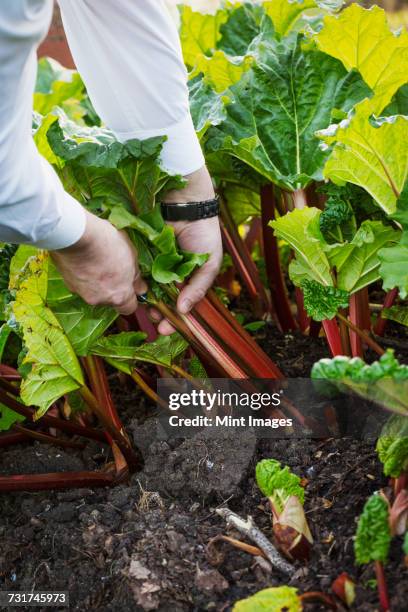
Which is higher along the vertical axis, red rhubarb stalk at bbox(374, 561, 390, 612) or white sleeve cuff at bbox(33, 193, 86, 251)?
white sleeve cuff at bbox(33, 193, 86, 251)

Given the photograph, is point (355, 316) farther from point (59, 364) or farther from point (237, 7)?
point (237, 7)

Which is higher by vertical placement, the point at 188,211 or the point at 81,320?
the point at 188,211

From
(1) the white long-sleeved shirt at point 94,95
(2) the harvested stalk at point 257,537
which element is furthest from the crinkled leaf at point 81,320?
(2) the harvested stalk at point 257,537

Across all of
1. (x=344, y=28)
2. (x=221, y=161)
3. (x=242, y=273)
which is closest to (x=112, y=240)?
(x=221, y=161)

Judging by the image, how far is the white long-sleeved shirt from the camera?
1185 millimetres

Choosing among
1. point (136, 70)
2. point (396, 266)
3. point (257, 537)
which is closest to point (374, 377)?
point (396, 266)

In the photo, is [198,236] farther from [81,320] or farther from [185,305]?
[81,320]

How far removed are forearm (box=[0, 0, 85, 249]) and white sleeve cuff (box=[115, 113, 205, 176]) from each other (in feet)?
1.07

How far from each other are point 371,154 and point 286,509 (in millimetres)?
701

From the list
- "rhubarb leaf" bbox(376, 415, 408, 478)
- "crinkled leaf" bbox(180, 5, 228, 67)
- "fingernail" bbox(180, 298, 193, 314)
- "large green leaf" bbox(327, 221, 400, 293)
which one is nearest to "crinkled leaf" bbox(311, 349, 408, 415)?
"rhubarb leaf" bbox(376, 415, 408, 478)

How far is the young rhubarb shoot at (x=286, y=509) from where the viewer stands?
140 cm

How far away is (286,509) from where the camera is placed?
4.66 feet

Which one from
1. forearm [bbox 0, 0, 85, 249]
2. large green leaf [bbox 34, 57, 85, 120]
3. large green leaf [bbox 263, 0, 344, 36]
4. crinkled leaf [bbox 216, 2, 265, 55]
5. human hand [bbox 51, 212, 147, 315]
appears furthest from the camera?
large green leaf [bbox 34, 57, 85, 120]

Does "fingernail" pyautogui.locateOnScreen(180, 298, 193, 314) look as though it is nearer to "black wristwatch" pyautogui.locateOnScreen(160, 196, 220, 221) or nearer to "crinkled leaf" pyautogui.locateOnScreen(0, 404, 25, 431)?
"black wristwatch" pyautogui.locateOnScreen(160, 196, 220, 221)
